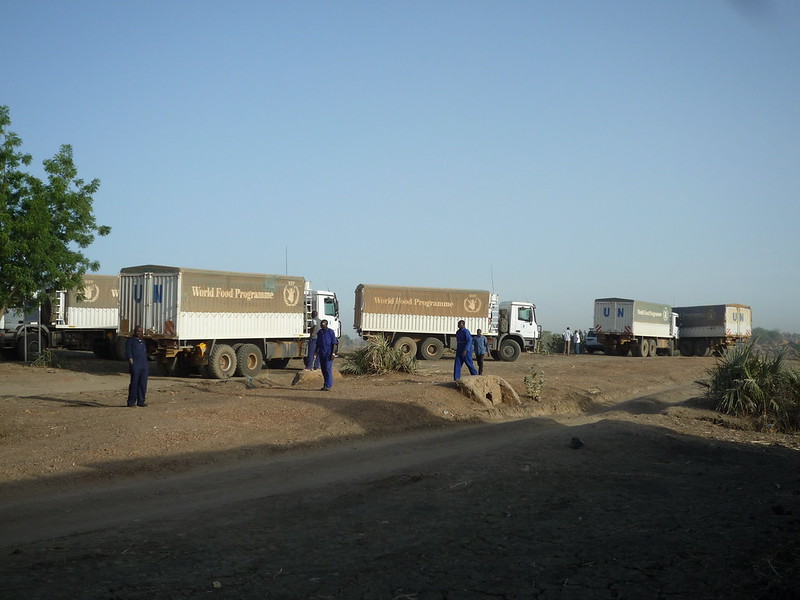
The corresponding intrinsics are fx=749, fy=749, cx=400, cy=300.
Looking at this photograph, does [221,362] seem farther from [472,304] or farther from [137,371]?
[472,304]

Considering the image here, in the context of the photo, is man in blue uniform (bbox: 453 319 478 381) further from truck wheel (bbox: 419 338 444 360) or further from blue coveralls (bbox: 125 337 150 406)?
truck wheel (bbox: 419 338 444 360)

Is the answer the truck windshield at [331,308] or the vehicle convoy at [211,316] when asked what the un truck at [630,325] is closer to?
the truck windshield at [331,308]

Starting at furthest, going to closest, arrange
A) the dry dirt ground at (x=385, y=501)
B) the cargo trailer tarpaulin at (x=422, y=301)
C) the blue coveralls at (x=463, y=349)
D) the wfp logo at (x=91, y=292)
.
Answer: the cargo trailer tarpaulin at (x=422, y=301), the wfp logo at (x=91, y=292), the blue coveralls at (x=463, y=349), the dry dirt ground at (x=385, y=501)

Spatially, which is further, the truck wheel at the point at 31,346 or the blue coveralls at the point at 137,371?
the truck wheel at the point at 31,346

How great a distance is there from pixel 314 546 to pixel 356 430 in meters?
7.05

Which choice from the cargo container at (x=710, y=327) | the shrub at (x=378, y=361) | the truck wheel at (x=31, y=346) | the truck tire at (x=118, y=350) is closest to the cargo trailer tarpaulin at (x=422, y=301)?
the truck tire at (x=118, y=350)

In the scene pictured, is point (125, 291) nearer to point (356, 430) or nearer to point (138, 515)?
point (356, 430)

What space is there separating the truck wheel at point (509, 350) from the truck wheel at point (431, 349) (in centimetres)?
319

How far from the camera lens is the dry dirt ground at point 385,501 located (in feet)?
17.9

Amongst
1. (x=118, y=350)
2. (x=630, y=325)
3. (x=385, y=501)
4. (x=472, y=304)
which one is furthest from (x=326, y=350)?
(x=630, y=325)

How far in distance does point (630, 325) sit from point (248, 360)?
1027 inches

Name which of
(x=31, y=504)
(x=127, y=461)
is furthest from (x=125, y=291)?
(x=31, y=504)

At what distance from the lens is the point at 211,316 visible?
22.9 meters

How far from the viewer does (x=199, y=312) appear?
22.5m
